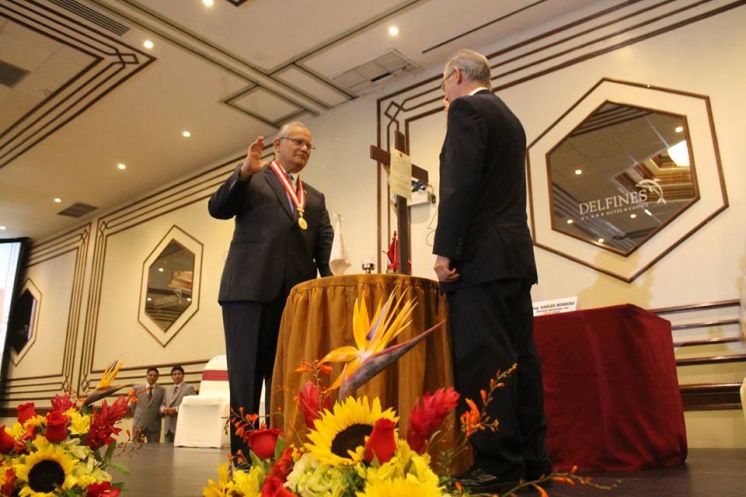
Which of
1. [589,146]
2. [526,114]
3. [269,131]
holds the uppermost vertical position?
[269,131]

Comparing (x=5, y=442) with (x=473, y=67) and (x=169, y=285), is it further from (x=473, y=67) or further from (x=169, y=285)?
(x=169, y=285)

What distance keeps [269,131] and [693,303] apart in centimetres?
455

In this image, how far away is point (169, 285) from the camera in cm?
750

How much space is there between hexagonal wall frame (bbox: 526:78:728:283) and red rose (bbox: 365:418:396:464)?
3.66 metres

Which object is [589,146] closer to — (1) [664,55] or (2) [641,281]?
(1) [664,55]

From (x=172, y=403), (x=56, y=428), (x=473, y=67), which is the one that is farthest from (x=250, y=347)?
(x=172, y=403)

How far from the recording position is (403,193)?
2.20 metres

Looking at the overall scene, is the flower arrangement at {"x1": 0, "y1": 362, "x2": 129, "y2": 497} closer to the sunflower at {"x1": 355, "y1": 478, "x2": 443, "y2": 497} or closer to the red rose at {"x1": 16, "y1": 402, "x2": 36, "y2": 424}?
the red rose at {"x1": 16, "y1": 402, "x2": 36, "y2": 424}

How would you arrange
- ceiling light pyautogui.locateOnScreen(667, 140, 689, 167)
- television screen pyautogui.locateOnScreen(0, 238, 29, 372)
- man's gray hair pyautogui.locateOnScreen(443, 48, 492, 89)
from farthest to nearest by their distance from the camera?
television screen pyautogui.locateOnScreen(0, 238, 29, 372), ceiling light pyautogui.locateOnScreen(667, 140, 689, 167), man's gray hair pyautogui.locateOnScreen(443, 48, 492, 89)

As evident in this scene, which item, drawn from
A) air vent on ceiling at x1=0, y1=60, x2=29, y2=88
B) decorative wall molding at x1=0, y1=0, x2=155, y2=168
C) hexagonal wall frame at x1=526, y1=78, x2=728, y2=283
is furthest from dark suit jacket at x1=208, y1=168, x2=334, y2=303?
air vent on ceiling at x1=0, y1=60, x2=29, y2=88

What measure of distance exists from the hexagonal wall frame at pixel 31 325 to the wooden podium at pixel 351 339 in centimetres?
960

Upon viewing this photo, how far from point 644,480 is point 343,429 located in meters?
1.68

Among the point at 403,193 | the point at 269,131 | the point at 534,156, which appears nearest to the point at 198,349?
the point at 269,131

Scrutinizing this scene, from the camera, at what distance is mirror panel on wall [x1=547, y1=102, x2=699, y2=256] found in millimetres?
3803
